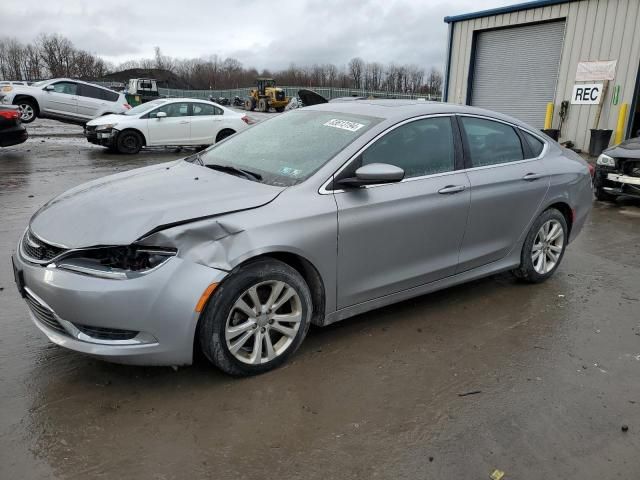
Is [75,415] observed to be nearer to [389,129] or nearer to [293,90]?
[389,129]

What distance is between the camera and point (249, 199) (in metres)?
3.07

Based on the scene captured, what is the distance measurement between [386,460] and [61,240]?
80.6 inches

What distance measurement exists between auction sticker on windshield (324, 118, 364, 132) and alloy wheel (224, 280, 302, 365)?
128cm

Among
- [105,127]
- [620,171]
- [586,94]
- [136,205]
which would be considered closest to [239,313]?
[136,205]

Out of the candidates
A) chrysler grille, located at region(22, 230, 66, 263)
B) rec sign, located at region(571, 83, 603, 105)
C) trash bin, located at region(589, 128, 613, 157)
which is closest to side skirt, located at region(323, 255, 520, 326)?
chrysler grille, located at region(22, 230, 66, 263)

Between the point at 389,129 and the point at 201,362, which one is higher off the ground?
the point at 389,129

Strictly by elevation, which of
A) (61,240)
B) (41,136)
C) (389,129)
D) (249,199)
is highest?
(389,129)

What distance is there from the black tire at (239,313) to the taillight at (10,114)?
10625mm

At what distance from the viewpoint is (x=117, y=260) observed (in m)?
2.74

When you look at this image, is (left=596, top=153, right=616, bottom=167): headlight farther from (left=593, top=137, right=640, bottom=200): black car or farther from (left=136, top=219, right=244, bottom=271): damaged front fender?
(left=136, top=219, right=244, bottom=271): damaged front fender

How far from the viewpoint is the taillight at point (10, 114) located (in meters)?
11.1

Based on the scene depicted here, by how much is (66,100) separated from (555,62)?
15275 mm

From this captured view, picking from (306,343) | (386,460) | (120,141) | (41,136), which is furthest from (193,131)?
(386,460)

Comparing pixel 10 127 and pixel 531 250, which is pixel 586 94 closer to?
pixel 531 250
